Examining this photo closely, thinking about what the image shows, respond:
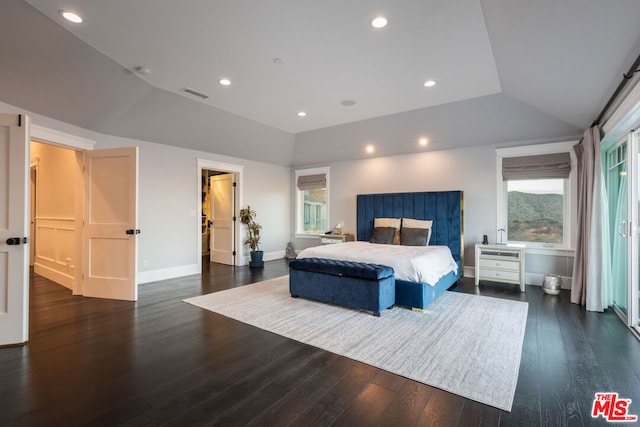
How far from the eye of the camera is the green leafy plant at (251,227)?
704 cm

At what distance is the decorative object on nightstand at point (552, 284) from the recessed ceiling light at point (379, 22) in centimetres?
438

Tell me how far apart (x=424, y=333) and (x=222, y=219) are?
5592 mm

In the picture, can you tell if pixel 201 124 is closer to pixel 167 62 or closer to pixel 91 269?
pixel 167 62

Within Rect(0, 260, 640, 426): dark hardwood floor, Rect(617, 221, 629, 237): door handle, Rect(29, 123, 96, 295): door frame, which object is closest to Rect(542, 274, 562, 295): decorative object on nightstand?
Rect(0, 260, 640, 426): dark hardwood floor

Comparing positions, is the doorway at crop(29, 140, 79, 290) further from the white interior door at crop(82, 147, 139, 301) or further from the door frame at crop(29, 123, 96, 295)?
the white interior door at crop(82, 147, 139, 301)

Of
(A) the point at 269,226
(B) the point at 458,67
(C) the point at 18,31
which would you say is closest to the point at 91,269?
(C) the point at 18,31

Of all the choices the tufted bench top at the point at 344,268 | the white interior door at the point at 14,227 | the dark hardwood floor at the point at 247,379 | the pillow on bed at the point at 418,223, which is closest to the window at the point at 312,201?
the pillow on bed at the point at 418,223

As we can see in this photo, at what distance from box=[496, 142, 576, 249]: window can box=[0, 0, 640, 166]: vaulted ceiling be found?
278 millimetres

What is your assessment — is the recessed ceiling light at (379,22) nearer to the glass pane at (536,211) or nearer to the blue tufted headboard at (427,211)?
the blue tufted headboard at (427,211)

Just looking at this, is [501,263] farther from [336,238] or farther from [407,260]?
[336,238]

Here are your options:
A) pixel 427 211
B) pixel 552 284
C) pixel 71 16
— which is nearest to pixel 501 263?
pixel 552 284

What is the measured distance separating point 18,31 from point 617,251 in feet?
22.7

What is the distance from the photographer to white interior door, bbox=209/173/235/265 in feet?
23.6

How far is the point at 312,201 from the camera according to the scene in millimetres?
8164
